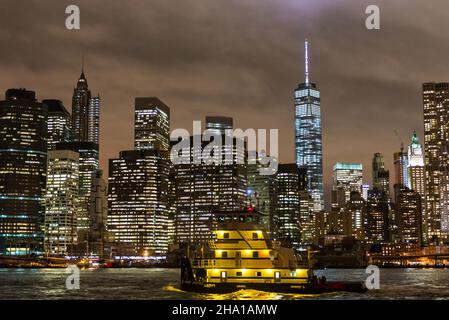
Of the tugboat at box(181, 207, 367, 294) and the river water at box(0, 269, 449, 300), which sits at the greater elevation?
the tugboat at box(181, 207, 367, 294)

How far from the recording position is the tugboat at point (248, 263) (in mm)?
53781

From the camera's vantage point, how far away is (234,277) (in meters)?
54.0

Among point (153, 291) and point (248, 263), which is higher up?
point (248, 263)

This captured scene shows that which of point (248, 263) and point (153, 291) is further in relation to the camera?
point (153, 291)

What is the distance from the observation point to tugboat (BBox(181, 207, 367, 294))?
176 feet

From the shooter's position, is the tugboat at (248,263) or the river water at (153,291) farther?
the river water at (153,291)

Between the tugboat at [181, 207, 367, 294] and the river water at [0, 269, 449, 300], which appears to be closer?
the tugboat at [181, 207, 367, 294]

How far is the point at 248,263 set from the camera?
54.1m

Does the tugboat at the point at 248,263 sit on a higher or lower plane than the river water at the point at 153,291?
higher

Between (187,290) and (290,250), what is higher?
(290,250)
